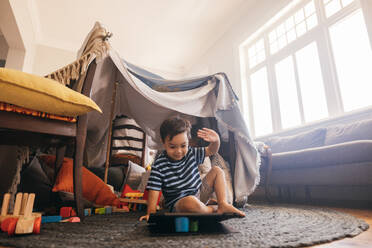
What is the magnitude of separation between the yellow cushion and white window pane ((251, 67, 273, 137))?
3259 millimetres

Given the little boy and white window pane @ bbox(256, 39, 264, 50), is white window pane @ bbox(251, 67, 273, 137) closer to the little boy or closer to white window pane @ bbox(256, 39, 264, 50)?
white window pane @ bbox(256, 39, 264, 50)

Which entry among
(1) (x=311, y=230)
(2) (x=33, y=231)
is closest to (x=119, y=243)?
(2) (x=33, y=231)

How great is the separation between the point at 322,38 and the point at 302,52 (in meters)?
0.37

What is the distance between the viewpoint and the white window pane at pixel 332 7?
2.83 m

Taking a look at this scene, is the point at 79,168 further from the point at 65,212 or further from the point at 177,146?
the point at 177,146

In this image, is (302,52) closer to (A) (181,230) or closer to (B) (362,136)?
(B) (362,136)

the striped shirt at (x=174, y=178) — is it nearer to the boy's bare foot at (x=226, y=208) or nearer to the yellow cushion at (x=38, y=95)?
the boy's bare foot at (x=226, y=208)

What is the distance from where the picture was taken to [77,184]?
1.05 metres

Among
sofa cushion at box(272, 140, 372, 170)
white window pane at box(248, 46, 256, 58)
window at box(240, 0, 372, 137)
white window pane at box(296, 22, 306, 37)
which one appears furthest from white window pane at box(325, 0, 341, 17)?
sofa cushion at box(272, 140, 372, 170)

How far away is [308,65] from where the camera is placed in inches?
123

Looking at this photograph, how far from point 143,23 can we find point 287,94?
117 inches

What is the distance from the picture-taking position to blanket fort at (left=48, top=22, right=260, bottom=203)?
1.48m

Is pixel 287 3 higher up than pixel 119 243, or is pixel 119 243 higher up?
pixel 287 3

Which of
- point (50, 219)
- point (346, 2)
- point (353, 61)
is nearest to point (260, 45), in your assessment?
point (346, 2)
